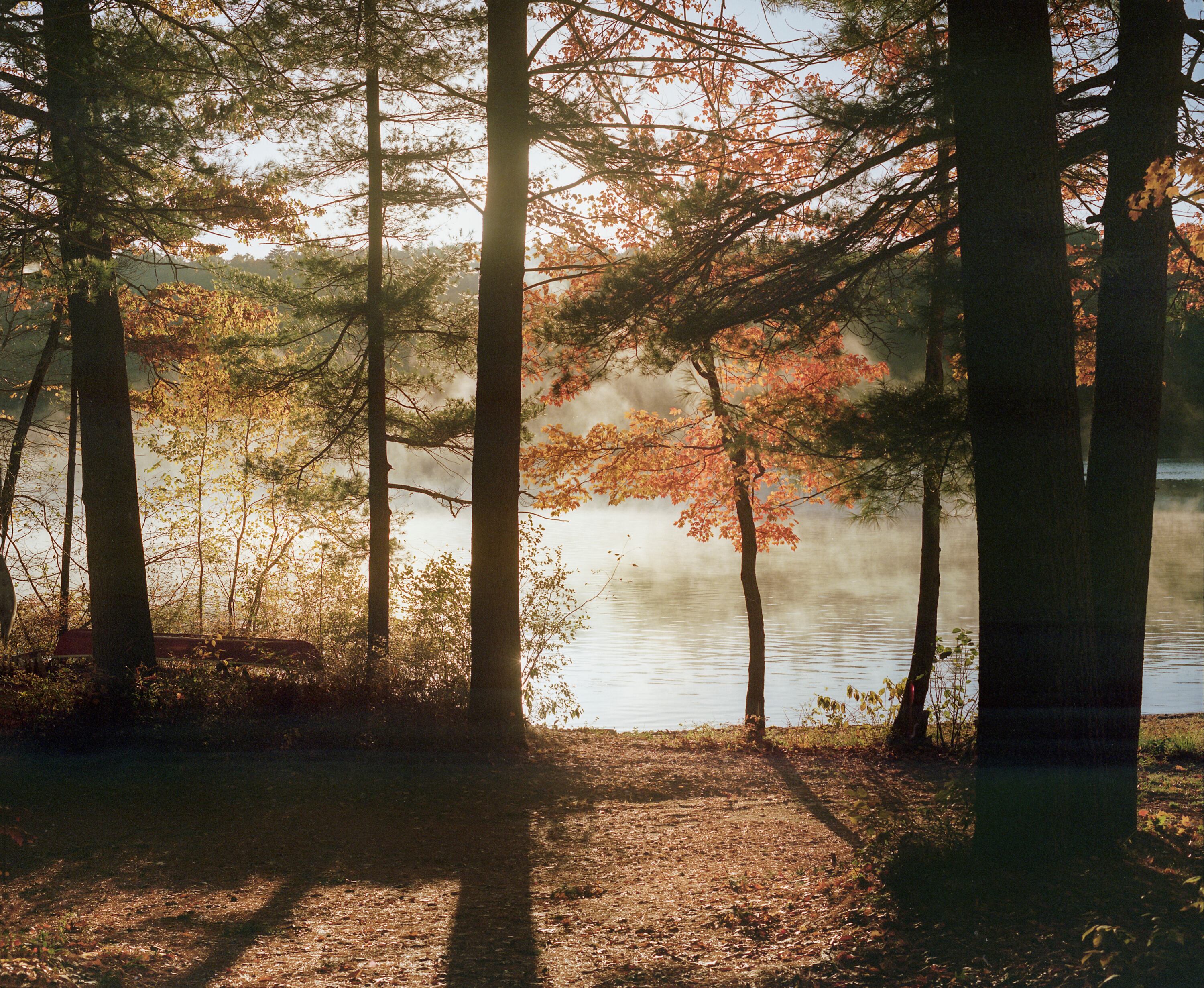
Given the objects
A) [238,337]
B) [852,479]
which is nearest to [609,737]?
[852,479]

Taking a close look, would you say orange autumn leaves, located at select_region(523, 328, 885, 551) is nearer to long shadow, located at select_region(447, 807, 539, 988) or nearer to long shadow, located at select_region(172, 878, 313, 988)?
long shadow, located at select_region(447, 807, 539, 988)

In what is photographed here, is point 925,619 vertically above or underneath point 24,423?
underneath

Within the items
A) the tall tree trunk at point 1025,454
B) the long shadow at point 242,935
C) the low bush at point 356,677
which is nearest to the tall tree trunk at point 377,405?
the low bush at point 356,677

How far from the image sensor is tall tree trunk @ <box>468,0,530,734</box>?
7684 mm

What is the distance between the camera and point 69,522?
42.8 ft

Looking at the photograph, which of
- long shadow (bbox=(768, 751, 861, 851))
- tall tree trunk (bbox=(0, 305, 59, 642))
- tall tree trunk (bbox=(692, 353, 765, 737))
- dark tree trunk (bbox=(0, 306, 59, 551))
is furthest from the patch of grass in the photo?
dark tree trunk (bbox=(0, 306, 59, 551))

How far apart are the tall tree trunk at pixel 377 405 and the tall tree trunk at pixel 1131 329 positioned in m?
8.02

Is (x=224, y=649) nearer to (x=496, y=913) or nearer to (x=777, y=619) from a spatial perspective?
(x=496, y=913)

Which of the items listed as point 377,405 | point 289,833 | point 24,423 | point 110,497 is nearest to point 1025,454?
point 289,833

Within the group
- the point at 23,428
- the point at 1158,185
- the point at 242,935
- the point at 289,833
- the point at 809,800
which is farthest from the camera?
the point at 23,428

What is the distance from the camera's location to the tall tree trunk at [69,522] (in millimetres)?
12375

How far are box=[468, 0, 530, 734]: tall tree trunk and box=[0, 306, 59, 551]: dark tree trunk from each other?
7513 mm

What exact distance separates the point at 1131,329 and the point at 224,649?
8.89 metres

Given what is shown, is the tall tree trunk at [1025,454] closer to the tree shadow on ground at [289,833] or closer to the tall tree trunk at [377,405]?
the tree shadow on ground at [289,833]
